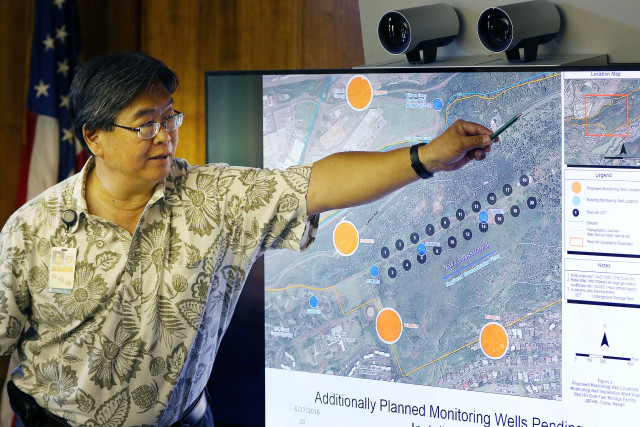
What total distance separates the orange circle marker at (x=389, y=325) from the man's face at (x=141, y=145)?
866 mm

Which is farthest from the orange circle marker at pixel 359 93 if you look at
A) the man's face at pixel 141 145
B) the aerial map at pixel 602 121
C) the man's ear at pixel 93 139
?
the man's ear at pixel 93 139

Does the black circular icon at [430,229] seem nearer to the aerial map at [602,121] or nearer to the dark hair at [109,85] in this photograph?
the aerial map at [602,121]

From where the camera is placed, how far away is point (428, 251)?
236cm

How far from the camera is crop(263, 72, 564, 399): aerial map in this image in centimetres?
220

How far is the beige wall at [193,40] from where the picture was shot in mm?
3035

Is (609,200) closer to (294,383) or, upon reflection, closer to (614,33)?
(614,33)

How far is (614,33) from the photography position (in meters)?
2.22

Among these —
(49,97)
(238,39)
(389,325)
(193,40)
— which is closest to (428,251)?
(389,325)

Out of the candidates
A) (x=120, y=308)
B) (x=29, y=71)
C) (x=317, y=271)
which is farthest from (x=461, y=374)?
(x=29, y=71)

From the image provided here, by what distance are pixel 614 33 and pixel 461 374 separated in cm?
106

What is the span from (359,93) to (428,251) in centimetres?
52

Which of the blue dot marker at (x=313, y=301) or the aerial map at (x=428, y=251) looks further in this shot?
the blue dot marker at (x=313, y=301)

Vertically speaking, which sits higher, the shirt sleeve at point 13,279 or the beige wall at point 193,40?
the beige wall at point 193,40

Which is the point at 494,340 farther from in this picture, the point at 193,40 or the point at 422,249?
the point at 193,40
